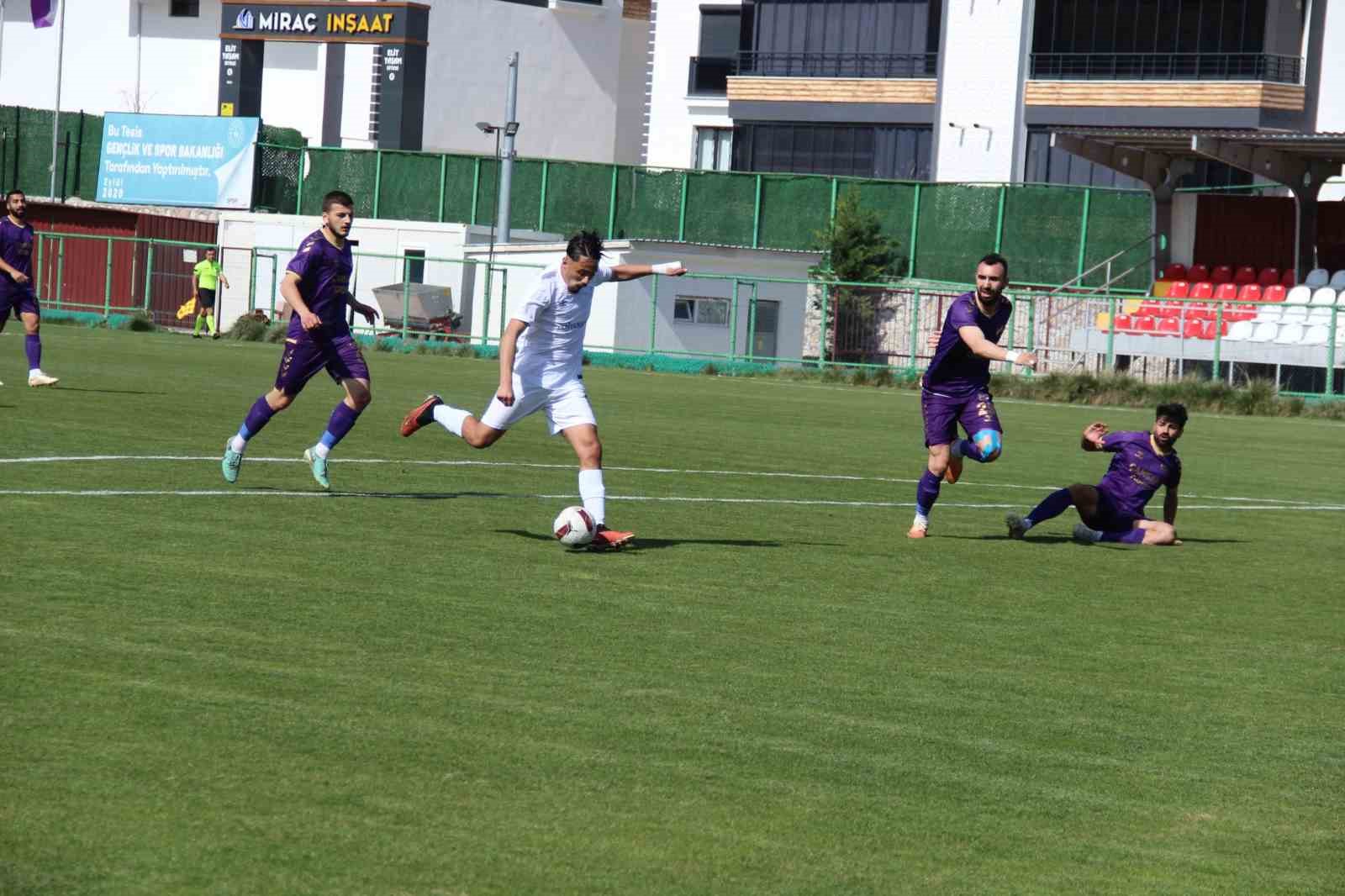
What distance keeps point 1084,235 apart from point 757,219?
32.1ft

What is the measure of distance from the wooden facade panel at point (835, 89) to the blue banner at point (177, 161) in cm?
1640

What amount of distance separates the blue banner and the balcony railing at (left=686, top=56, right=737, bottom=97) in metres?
17.6

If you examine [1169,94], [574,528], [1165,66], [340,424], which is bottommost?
[574,528]

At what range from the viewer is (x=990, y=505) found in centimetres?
1620

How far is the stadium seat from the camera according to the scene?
122 ft

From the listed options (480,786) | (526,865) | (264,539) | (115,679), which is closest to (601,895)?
(526,865)

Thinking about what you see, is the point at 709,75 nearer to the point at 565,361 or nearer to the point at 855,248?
the point at 855,248

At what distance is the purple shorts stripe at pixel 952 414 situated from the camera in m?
13.4

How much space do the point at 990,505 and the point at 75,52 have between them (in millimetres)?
70484

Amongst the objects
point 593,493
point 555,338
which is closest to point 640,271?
point 555,338

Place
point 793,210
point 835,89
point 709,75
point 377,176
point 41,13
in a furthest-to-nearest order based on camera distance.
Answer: point 709,75
point 41,13
point 835,89
point 377,176
point 793,210

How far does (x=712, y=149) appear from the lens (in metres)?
69.4

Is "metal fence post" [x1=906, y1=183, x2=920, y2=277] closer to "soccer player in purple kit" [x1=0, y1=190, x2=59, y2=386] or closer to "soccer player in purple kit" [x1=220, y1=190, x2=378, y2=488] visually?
"soccer player in purple kit" [x1=0, y1=190, x2=59, y2=386]

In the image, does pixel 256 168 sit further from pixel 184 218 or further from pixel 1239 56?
pixel 1239 56
